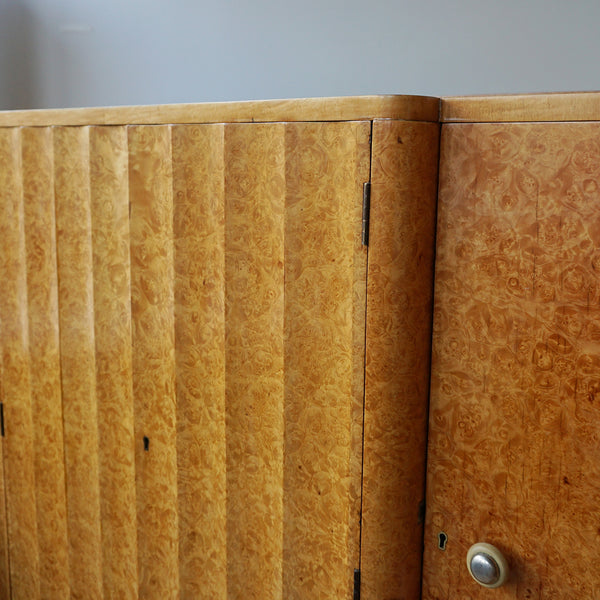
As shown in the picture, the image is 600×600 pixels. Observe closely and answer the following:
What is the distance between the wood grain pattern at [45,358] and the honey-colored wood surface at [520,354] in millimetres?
767

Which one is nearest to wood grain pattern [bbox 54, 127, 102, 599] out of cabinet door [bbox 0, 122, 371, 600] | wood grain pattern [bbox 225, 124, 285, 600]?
cabinet door [bbox 0, 122, 371, 600]

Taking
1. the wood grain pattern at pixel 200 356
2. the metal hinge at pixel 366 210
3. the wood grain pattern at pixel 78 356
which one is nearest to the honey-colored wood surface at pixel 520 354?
the metal hinge at pixel 366 210

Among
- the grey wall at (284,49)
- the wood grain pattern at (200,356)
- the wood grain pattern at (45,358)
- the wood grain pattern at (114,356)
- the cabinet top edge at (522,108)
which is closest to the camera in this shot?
the cabinet top edge at (522,108)

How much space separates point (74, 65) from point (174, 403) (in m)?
1.49

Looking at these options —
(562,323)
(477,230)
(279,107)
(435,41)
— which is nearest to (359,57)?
(435,41)

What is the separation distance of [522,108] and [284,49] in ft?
3.55

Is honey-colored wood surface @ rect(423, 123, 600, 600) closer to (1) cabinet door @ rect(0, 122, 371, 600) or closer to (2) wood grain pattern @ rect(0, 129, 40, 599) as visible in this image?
(1) cabinet door @ rect(0, 122, 371, 600)

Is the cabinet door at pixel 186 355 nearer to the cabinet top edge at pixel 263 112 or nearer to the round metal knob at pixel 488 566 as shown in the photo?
the cabinet top edge at pixel 263 112

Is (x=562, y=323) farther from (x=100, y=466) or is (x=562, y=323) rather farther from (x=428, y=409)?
(x=100, y=466)

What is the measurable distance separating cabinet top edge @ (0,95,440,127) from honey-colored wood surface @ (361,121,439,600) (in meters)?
0.02

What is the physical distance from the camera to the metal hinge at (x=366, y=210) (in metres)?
0.98

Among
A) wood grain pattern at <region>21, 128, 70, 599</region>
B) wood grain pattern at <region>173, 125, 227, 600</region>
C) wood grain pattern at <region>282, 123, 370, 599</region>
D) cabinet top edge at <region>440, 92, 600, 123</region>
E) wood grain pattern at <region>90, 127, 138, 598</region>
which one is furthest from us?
wood grain pattern at <region>21, 128, 70, 599</region>

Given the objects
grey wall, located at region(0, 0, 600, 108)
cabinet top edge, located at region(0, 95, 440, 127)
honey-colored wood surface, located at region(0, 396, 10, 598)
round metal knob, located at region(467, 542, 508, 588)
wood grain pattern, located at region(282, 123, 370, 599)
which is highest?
grey wall, located at region(0, 0, 600, 108)

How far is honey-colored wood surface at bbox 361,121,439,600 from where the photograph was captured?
97cm
